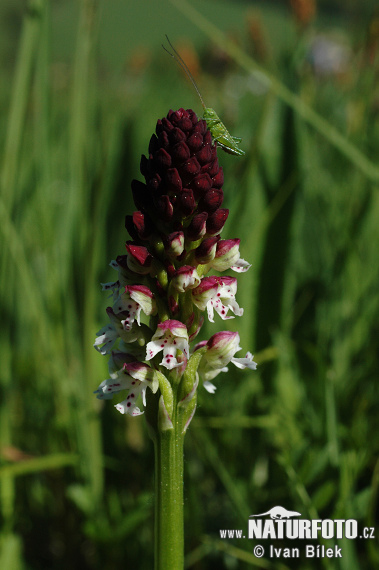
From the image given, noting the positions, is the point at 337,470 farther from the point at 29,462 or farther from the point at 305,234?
the point at 305,234

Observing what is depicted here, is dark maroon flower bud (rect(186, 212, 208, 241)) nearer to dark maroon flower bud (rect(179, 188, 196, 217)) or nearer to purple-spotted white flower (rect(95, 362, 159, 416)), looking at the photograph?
dark maroon flower bud (rect(179, 188, 196, 217))

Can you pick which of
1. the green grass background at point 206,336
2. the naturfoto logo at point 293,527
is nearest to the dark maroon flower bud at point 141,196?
the green grass background at point 206,336

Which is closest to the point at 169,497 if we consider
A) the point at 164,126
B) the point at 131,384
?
the point at 131,384

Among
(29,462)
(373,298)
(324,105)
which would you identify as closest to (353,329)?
(373,298)

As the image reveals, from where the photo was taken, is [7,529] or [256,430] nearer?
[7,529]

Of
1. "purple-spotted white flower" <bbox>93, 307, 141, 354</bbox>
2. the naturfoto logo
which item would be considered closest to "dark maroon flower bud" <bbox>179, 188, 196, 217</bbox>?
"purple-spotted white flower" <bbox>93, 307, 141, 354</bbox>
